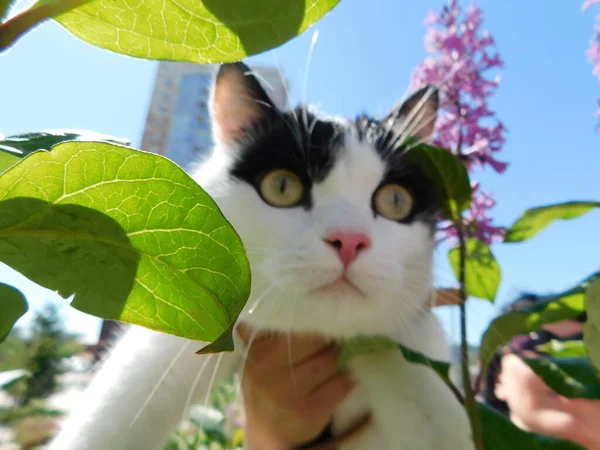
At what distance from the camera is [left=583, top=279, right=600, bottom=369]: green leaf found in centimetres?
41

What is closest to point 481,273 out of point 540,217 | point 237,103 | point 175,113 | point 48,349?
point 540,217

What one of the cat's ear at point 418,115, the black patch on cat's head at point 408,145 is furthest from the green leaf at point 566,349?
the cat's ear at point 418,115

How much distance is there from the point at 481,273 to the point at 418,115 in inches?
16.2

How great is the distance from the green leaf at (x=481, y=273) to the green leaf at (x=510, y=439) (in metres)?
0.24

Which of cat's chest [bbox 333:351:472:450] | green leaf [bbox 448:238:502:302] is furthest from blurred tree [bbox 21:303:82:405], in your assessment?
green leaf [bbox 448:238:502:302]

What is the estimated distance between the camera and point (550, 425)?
30.3 inches

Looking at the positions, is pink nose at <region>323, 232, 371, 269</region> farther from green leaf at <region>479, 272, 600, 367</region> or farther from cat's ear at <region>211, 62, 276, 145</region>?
cat's ear at <region>211, 62, 276, 145</region>

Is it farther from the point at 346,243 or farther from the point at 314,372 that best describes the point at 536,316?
the point at 314,372

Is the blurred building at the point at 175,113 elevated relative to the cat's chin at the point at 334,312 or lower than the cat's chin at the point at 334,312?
elevated

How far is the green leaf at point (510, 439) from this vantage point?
429 millimetres

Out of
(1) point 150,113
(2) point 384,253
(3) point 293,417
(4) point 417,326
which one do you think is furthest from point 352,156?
(1) point 150,113

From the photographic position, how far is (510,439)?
43 cm

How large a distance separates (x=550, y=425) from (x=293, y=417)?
468 millimetres

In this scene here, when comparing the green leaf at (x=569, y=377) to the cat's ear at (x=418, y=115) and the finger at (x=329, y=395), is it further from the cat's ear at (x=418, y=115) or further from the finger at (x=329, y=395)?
the cat's ear at (x=418, y=115)
